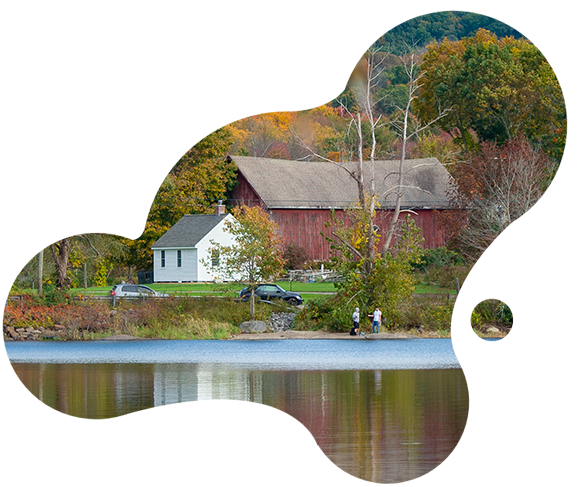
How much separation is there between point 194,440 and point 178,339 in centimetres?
2573

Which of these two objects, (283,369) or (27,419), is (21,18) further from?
(283,369)

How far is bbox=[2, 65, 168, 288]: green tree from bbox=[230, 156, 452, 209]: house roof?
11.1m

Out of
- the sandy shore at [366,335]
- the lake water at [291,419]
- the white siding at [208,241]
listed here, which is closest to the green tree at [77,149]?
the white siding at [208,241]

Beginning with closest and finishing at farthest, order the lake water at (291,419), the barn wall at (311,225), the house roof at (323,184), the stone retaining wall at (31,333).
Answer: the lake water at (291,419), the stone retaining wall at (31,333), the barn wall at (311,225), the house roof at (323,184)

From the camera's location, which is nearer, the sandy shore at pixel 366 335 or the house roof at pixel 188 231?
the sandy shore at pixel 366 335

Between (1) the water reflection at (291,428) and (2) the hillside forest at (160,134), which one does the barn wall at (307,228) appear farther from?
(1) the water reflection at (291,428)

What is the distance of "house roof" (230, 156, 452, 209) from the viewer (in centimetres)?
6297

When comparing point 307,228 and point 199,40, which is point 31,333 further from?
point 199,40

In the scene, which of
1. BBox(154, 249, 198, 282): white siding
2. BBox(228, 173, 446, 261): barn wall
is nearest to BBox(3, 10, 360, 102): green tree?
BBox(154, 249, 198, 282): white siding

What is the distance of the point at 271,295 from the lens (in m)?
44.3

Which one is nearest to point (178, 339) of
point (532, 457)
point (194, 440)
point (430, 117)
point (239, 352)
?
point (239, 352)

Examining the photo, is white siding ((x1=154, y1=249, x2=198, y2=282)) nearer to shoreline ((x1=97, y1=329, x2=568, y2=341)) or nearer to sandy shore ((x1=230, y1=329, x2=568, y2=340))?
shoreline ((x1=97, y1=329, x2=568, y2=341))

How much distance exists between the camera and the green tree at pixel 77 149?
49.3 meters

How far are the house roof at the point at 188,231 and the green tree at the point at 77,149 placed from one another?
5422mm
